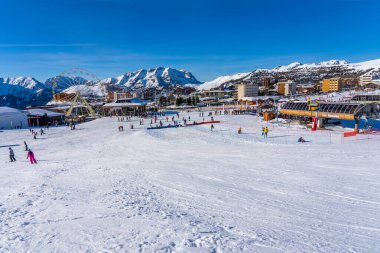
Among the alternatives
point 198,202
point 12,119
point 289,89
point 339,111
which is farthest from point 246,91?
point 198,202

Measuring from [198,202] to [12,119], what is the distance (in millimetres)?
43307

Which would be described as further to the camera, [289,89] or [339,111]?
[289,89]

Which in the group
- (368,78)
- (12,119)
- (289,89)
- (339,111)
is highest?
(368,78)

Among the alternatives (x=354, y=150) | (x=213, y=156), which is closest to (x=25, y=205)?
(x=213, y=156)

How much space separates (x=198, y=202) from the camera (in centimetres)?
904

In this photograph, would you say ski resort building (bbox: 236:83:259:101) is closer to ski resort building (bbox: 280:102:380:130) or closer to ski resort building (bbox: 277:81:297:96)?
ski resort building (bbox: 277:81:297:96)

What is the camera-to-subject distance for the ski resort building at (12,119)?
41.1m

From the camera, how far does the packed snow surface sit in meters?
6.11

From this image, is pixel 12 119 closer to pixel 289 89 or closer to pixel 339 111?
pixel 339 111

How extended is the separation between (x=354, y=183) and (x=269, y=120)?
1120 inches

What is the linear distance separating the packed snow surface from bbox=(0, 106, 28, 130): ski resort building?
2690 cm

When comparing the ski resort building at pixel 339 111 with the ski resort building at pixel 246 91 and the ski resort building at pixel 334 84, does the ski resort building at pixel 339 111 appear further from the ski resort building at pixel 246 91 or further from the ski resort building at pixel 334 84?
the ski resort building at pixel 334 84

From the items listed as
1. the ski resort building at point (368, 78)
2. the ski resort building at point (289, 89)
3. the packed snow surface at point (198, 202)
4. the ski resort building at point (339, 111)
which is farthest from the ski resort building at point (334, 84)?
the packed snow surface at point (198, 202)

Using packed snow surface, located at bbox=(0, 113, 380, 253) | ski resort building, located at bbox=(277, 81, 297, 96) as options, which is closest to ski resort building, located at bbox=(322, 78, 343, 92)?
ski resort building, located at bbox=(277, 81, 297, 96)
